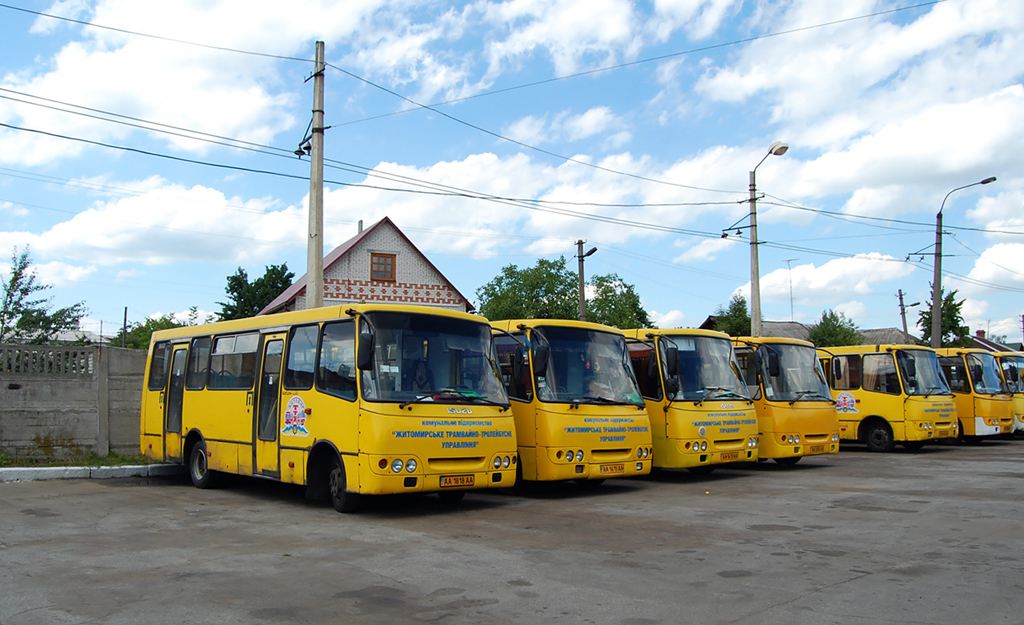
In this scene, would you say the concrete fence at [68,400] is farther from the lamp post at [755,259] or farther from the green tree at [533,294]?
the green tree at [533,294]

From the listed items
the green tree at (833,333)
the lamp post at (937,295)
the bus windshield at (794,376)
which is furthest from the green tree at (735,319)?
the bus windshield at (794,376)

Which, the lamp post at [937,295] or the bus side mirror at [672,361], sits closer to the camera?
the bus side mirror at [672,361]

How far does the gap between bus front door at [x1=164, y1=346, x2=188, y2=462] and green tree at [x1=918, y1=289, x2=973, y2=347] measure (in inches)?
1664

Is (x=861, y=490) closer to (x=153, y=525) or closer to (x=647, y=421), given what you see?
(x=647, y=421)

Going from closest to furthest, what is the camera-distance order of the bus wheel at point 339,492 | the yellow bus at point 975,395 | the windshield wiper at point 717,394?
the bus wheel at point 339,492, the windshield wiper at point 717,394, the yellow bus at point 975,395

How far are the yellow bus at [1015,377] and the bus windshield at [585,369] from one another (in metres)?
15.8

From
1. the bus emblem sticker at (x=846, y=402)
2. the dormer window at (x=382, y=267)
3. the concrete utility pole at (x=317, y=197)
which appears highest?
the dormer window at (x=382, y=267)

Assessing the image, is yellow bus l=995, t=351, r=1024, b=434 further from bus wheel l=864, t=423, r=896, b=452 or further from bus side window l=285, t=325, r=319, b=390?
bus side window l=285, t=325, r=319, b=390

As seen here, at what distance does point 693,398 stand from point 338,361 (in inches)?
245

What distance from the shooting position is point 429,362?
10734 mm

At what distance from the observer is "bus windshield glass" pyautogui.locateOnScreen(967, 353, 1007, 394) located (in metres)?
22.9

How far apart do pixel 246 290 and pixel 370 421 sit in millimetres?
65756

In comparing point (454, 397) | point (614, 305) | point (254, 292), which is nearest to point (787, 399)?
point (454, 397)

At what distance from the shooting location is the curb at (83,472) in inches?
552
